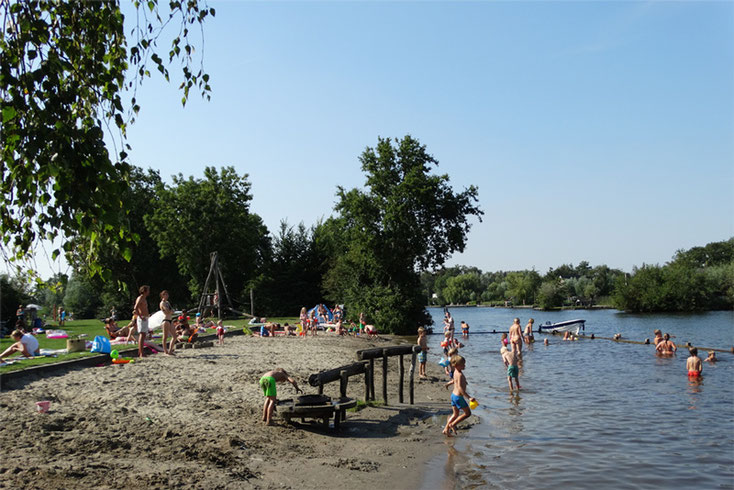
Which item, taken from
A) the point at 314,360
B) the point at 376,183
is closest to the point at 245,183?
the point at 376,183

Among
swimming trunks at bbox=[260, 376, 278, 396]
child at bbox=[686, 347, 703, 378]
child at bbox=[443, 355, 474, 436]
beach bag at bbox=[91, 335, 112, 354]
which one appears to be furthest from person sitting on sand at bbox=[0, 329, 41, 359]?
child at bbox=[686, 347, 703, 378]

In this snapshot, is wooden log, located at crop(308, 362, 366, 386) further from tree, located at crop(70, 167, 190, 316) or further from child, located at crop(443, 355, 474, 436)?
tree, located at crop(70, 167, 190, 316)

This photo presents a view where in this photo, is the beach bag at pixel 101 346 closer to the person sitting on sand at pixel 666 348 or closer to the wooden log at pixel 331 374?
the wooden log at pixel 331 374

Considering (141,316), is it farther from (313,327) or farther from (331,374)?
(313,327)

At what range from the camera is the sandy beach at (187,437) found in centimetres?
804

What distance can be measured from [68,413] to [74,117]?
7899 mm

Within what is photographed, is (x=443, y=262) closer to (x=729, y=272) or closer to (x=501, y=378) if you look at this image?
(x=501, y=378)

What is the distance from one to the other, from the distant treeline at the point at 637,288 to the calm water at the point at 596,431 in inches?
1099

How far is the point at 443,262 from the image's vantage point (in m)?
50.4

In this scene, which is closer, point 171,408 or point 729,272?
point 171,408

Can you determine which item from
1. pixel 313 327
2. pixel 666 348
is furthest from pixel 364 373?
pixel 666 348

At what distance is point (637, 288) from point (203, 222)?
6980 cm

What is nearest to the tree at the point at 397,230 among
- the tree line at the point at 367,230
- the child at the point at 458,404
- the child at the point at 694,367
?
the tree line at the point at 367,230

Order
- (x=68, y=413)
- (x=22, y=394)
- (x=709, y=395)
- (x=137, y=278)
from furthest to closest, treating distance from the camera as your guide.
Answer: (x=137, y=278) < (x=709, y=395) < (x=22, y=394) < (x=68, y=413)
